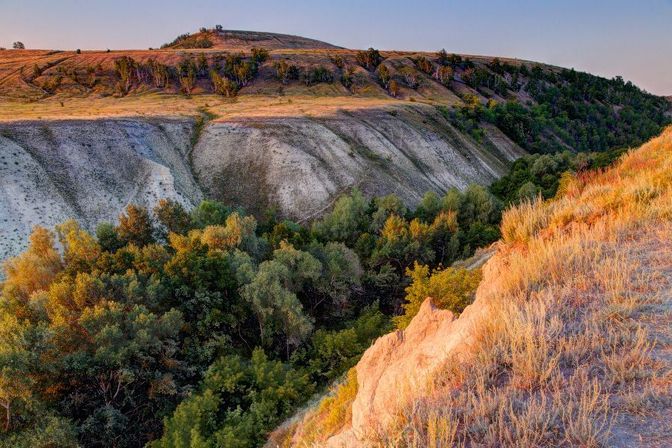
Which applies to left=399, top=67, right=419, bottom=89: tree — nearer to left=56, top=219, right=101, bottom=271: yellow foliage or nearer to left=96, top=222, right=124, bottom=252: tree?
left=96, top=222, right=124, bottom=252: tree

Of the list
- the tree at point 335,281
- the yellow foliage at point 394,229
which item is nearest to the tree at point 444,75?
the yellow foliage at point 394,229

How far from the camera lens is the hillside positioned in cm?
4741

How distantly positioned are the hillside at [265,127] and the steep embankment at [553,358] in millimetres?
41160

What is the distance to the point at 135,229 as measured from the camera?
3334 cm

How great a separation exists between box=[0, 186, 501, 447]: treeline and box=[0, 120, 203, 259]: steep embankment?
1101 cm

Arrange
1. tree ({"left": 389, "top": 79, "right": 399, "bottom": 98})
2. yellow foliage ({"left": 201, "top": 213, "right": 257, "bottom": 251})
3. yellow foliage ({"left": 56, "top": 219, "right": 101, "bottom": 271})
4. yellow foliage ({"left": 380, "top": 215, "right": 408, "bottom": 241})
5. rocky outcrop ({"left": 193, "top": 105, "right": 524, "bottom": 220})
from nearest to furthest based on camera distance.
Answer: yellow foliage ({"left": 56, "top": 219, "right": 101, "bottom": 271})
yellow foliage ({"left": 201, "top": 213, "right": 257, "bottom": 251})
yellow foliage ({"left": 380, "top": 215, "right": 408, "bottom": 241})
rocky outcrop ({"left": 193, "top": 105, "right": 524, "bottom": 220})
tree ({"left": 389, "top": 79, "right": 399, "bottom": 98})

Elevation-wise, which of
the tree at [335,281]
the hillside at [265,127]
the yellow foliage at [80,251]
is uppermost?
the hillside at [265,127]

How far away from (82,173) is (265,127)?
2544 centimetres

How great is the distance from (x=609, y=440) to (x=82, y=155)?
56264 millimetres

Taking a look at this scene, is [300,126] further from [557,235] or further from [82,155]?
[557,235]

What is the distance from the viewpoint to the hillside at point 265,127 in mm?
47406

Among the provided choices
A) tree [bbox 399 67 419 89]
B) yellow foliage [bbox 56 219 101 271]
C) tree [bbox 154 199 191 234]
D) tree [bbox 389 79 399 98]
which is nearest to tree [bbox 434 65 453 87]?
tree [bbox 399 67 419 89]

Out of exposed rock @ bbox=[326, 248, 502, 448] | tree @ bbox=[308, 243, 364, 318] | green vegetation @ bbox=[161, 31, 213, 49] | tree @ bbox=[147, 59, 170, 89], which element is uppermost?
green vegetation @ bbox=[161, 31, 213, 49]

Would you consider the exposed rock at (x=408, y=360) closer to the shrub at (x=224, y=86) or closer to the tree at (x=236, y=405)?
the tree at (x=236, y=405)
